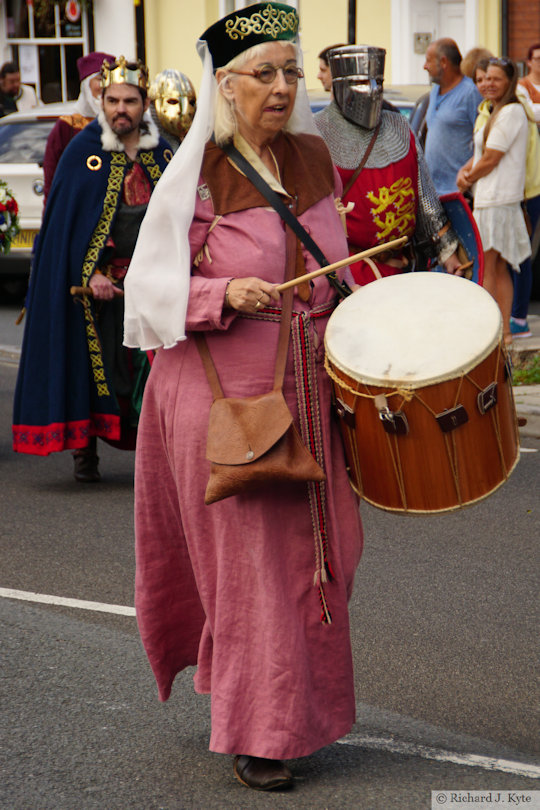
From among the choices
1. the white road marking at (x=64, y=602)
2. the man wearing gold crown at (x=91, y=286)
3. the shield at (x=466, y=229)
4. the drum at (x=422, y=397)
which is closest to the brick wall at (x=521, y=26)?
the man wearing gold crown at (x=91, y=286)

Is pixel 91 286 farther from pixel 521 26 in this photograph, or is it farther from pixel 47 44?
pixel 47 44

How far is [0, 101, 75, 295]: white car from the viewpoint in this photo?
44.1 ft

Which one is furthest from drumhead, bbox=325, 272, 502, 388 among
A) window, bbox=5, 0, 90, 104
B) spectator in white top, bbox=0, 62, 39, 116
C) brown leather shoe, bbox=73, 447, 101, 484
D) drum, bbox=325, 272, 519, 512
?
window, bbox=5, 0, 90, 104

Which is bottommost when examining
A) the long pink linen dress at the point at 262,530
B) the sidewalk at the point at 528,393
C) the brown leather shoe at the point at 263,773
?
the sidewalk at the point at 528,393

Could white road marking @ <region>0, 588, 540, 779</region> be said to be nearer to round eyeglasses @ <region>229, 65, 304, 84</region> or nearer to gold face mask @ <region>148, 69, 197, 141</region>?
round eyeglasses @ <region>229, 65, 304, 84</region>

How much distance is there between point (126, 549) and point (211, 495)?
2690 millimetres

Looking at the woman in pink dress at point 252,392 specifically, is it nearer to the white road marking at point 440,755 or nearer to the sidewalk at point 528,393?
the white road marking at point 440,755

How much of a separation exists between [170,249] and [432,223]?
1789 millimetres

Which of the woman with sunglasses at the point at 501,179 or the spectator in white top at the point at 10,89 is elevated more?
the spectator in white top at the point at 10,89

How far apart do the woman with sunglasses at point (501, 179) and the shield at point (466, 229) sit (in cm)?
507

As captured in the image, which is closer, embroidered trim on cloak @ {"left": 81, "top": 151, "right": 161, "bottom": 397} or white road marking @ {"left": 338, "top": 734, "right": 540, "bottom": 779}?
white road marking @ {"left": 338, "top": 734, "right": 540, "bottom": 779}

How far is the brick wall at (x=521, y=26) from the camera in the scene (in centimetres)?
1981

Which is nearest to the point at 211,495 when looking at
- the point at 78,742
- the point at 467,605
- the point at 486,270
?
the point at 78,742

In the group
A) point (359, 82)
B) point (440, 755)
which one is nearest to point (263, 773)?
point (440, 755)
